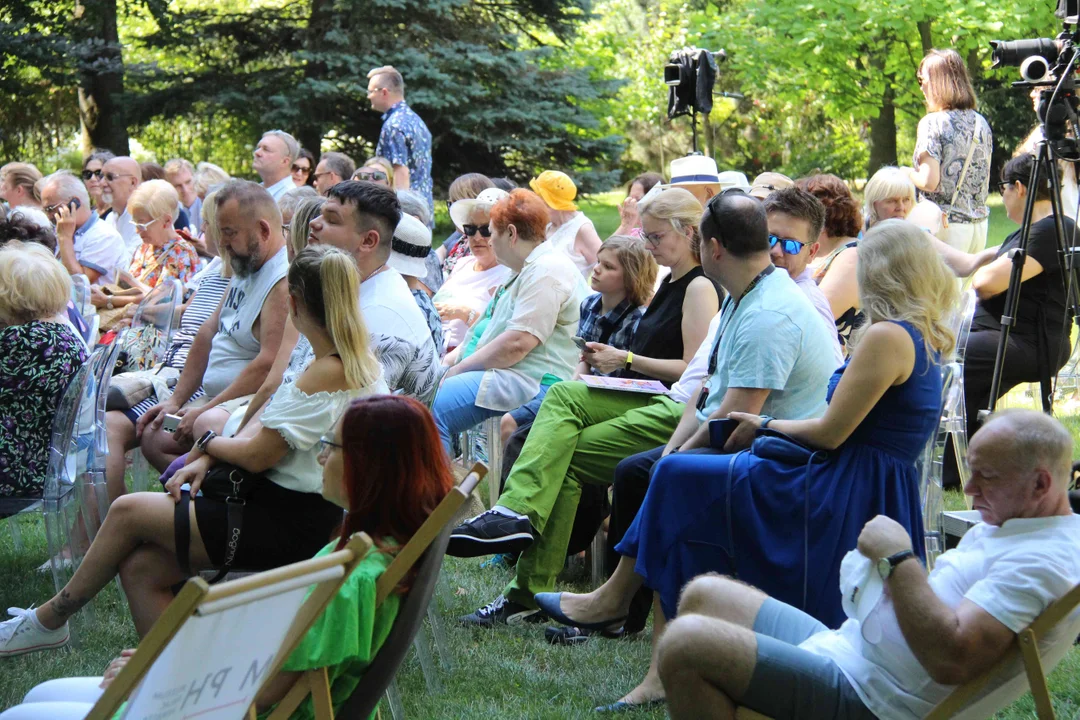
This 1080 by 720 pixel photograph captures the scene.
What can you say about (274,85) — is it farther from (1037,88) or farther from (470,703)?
(470,703)

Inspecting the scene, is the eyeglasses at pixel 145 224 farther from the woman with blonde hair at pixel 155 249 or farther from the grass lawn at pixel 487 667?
the grass lawn at pixel 487 667

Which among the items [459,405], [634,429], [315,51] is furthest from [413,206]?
[315,51]

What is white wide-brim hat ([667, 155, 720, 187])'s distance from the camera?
20.5 ft

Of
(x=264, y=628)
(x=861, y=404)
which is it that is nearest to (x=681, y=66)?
(x=861, y=404)

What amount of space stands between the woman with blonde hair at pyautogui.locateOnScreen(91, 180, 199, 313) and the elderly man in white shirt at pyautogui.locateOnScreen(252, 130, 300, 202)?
772 mm

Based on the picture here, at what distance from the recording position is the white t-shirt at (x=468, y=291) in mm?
6340

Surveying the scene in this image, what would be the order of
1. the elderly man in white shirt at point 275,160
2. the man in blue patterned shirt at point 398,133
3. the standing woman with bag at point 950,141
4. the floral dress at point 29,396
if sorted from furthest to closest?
the man in blue patterned shirt at point 398,133
the elderly man in white shirt at point 275,160
the standing woman with bag at point 950,141
the floral dress at point 29,396

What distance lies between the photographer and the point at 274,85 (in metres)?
14.7

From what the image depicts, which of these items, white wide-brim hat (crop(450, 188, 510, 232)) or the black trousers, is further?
white wide-brim hat (crop(450, 188, 510, 232))

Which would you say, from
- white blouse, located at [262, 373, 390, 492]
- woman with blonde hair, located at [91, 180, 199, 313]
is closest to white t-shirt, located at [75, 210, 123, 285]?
woman with blonde hair, located at [91, 180, 199, 313]

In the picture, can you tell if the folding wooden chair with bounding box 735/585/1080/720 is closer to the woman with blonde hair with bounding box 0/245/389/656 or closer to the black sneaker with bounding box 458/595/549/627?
the woman with blonde hair with bounding box 0/245/389/656

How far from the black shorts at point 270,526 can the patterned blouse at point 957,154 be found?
472 centimetres

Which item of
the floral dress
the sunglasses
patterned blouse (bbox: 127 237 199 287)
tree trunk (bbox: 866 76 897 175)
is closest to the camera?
the floral dress

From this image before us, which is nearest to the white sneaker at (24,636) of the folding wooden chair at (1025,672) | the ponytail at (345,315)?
the ponytail at (345,315)
